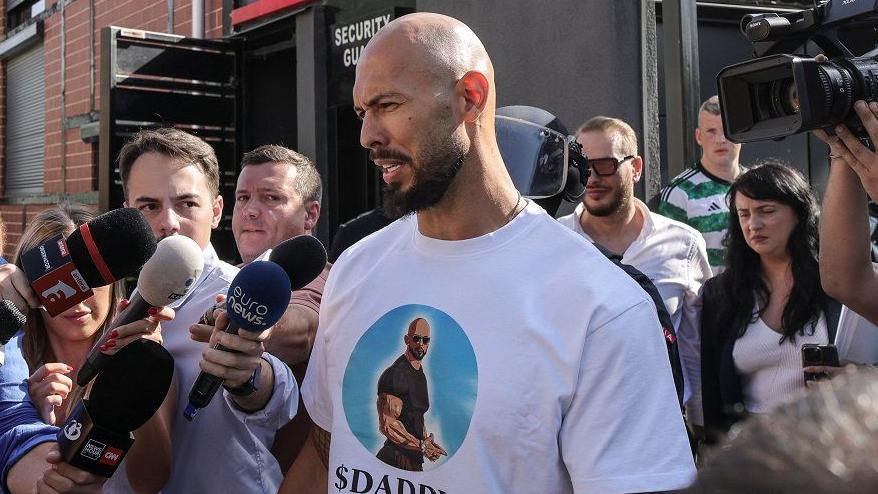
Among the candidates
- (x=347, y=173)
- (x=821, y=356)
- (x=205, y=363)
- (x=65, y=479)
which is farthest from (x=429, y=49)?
(x=347, y=173)

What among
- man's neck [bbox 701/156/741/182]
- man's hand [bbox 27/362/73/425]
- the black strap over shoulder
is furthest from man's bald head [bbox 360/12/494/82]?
man's neck [bbox 701/156/741/182]

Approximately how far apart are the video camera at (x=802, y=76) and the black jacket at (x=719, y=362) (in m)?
1.22

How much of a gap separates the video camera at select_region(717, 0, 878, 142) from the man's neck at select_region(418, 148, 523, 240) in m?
0.91

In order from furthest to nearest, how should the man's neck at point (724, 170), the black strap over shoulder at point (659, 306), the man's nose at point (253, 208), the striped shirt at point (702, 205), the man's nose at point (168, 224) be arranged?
the man's neck at point (724, 170) → the striped shirt at point (702, 205) → the man's nose at point (253, 208) → the man's nose at point (168, 224) → the black strap over shoulder at point (659, 306)

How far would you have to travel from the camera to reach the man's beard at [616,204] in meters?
4.24

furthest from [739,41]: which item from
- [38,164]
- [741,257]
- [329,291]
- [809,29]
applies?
[38,164]

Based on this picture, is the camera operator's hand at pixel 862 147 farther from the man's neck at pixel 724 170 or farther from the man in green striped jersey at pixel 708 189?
the man's neck at pixel 724 170

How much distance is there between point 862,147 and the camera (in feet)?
8.01

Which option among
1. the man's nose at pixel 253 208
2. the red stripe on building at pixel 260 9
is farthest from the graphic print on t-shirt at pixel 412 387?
the red stripe on building at pixel 260 9

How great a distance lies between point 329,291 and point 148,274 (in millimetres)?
403

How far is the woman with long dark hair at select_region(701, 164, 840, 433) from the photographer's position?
362 centimetres

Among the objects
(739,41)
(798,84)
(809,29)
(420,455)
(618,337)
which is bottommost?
(420,455)

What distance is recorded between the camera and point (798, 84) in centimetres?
244

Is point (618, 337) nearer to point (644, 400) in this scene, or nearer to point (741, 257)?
point (644, 400)
